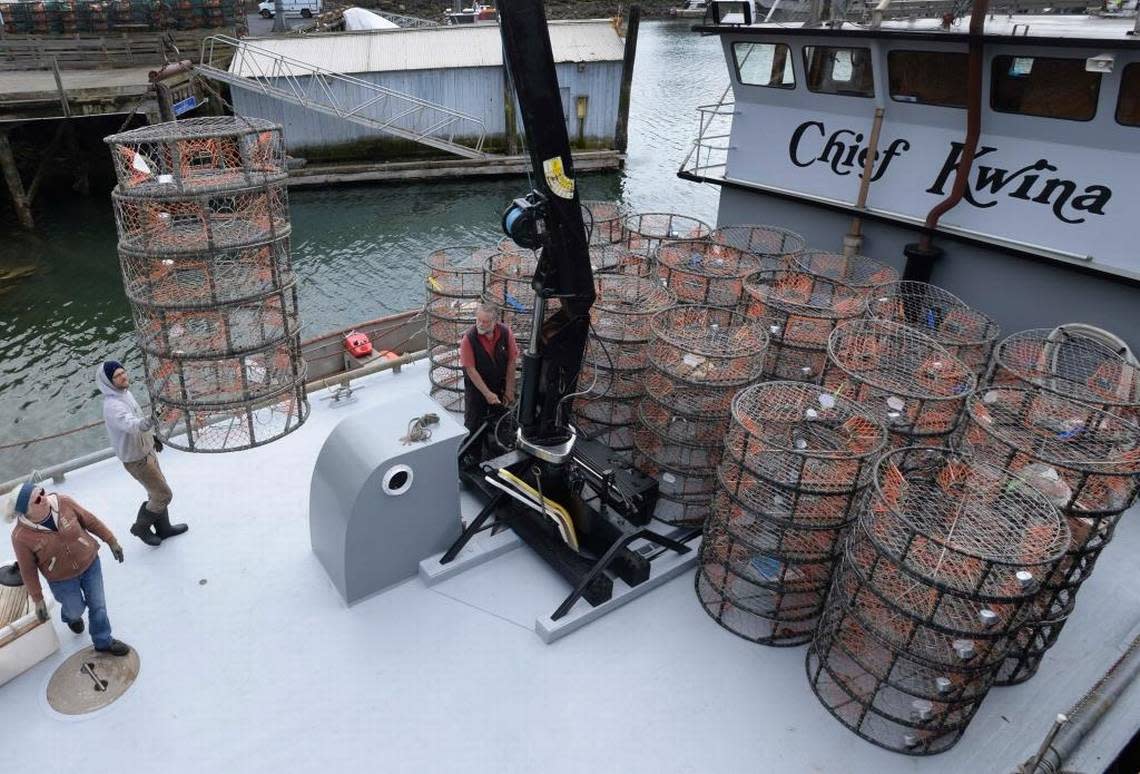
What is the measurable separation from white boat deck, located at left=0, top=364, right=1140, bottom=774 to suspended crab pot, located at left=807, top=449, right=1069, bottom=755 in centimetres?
31

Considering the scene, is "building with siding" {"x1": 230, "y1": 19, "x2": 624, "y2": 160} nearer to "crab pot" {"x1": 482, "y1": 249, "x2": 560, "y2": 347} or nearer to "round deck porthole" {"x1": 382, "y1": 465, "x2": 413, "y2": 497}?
"crab pot" {"x1": 482, "y1": 249, "x2": 560, "y2": 347}

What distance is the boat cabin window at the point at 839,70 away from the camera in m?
9.66

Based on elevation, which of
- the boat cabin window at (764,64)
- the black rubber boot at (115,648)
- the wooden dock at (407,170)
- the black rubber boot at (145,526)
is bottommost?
the wooden dock at (407,170)

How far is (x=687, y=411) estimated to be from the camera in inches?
261

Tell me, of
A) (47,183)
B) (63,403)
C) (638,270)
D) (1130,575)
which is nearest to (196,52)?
(47,183)

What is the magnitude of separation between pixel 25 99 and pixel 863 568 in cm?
2764

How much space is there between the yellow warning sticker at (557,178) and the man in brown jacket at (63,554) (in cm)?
419

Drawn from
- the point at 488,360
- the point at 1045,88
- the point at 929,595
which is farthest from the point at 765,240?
the point at 929,595

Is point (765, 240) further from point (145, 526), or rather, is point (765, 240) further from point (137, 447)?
point (145, 526)

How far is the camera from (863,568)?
498 centimetres

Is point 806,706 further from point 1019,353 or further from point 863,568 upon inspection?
point 1019,353

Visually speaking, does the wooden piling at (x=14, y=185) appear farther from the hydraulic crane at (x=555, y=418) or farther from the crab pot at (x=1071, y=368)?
the crab pot at (x=1071, y=368)

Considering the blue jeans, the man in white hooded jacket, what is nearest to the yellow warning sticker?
A: the man in white hooded jacket

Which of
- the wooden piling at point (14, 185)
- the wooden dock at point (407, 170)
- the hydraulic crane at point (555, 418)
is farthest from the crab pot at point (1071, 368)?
the wooden piling at point (14, 185)
